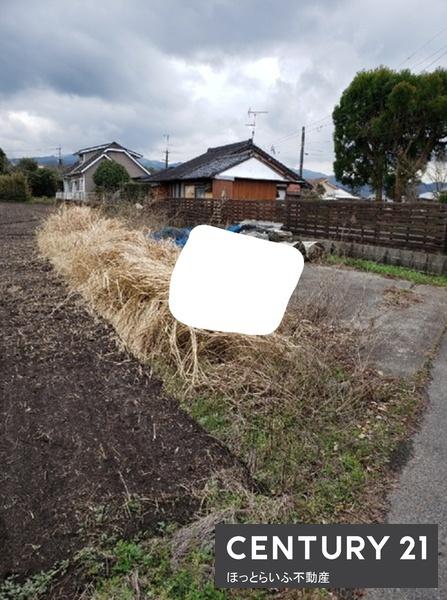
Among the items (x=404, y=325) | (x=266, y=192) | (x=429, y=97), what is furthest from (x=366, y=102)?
(x=404, y=325)

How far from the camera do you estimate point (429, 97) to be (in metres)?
16.4

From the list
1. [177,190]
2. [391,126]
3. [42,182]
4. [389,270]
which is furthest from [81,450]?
[42,182]

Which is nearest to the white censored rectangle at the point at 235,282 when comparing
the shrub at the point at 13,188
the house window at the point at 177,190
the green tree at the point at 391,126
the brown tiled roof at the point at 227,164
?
the brown tiled roof at the point at 227,164

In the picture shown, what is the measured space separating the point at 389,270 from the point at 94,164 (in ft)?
90.9

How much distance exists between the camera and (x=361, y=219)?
7.70 metres

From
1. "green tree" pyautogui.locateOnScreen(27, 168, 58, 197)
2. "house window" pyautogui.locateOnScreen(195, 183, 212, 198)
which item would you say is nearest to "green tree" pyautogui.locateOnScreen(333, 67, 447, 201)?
"house window" pyautogui.locateOnScreen(195, 183, 212, 198)

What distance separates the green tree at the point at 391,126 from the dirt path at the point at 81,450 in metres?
18.1

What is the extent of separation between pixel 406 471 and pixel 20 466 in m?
1.89

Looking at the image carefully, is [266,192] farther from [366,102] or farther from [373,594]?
[373,594]

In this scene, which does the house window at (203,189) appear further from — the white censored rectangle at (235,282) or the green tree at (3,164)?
the green tree at (3,164)

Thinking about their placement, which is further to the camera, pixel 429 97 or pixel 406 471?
pixel 429 97

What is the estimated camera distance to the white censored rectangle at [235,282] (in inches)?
74.5

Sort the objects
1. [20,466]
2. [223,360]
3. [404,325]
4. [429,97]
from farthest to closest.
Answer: [429,97] < [404,325] < [223,360] < [20,466]

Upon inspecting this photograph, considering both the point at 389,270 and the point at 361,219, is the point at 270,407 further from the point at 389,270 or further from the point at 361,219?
the point at 361,219
